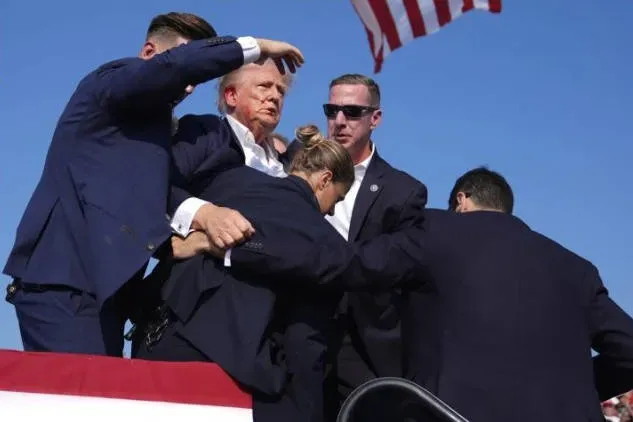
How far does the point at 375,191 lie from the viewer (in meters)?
4.83

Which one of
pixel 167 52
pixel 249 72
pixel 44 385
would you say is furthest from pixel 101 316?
pixel 249 72

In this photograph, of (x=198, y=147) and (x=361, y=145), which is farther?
(x=361, y=145)

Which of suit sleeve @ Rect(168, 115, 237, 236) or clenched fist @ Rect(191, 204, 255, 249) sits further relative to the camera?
suit sleeve @ Rect(168, 115, 237, 236)

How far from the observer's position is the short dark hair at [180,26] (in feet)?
13.2

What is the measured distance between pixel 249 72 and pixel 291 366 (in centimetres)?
148

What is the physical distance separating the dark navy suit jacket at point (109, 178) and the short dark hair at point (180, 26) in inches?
11.8

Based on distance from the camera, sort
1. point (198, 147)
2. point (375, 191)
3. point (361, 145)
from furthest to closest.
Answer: point (361, 145)
point (375, 191)
point (198, 147)

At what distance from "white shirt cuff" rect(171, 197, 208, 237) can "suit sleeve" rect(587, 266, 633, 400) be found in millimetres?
1565

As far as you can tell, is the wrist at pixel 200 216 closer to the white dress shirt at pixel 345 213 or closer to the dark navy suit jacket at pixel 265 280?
the dark navy suit jacket at pixel 265 280

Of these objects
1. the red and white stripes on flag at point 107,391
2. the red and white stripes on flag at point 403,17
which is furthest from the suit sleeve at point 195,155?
the red and white stripes on flag at point 403,17

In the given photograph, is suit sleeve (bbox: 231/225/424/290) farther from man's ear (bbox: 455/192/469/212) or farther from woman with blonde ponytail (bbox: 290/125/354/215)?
man's ear (bbox: 455/192/469/212)

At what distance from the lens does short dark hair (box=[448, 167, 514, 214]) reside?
423 centimetres

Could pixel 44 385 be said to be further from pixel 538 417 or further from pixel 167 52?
pixel 538 417

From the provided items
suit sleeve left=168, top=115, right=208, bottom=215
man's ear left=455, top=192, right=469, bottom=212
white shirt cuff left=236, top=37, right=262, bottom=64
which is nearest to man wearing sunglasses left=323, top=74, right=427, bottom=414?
man's ear left=455, top=192, right=469, bottom=212
